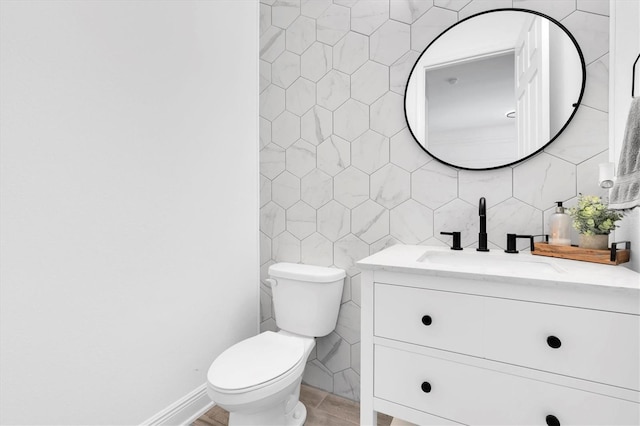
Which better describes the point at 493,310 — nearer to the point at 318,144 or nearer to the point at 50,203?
the point at 318,144

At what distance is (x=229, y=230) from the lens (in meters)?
1.88

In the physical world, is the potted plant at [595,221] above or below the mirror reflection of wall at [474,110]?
below

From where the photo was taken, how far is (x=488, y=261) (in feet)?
4.30

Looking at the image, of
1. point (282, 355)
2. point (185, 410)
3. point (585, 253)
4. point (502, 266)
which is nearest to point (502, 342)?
point (502, 266)

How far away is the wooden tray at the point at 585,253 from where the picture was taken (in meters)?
1.12

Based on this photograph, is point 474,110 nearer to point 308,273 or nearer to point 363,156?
point 363,156

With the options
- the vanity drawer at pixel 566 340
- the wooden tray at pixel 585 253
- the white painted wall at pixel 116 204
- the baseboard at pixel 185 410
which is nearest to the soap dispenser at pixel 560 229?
the wooden tray at pixel 585 253

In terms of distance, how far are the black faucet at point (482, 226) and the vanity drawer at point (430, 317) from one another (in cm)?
44

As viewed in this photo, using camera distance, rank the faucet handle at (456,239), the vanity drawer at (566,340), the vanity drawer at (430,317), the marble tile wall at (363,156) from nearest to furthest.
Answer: the vanity drawer at (566,340) < the vanity drawer at (430,317) < the marble tile wall at (363,156) < the faucet handle at (456,239)

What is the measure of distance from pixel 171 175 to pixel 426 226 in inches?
48.9

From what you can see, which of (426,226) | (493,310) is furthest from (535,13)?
(493,310)

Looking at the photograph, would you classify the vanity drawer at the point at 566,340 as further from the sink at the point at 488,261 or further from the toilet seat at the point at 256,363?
the toilet seat at the point at 256,363

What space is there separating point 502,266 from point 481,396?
484mm

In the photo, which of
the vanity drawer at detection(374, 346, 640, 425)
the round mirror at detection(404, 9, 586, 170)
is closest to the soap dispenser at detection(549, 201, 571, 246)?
the round mirror at detection(404, 9, 586, 170)
